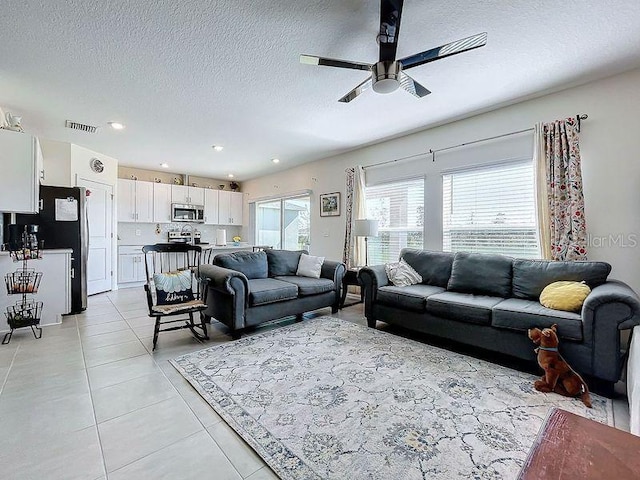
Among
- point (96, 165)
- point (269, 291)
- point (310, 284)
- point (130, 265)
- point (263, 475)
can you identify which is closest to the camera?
point (263, 475)

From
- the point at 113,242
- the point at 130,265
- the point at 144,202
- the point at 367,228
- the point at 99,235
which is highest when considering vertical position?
the point at 144,202

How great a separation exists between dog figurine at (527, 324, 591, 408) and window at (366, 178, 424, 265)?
2301 mm

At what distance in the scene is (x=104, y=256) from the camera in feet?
17.8

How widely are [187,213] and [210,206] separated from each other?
64cm

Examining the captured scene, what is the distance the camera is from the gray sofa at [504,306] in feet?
6.68

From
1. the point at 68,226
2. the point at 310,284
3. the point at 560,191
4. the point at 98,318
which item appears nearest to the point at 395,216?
the point at 310,284

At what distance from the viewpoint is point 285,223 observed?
274 inches

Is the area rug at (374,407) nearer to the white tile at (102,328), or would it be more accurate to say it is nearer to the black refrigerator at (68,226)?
the white tile at (102,328)

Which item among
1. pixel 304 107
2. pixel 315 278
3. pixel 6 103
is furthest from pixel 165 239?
pixel 304 107

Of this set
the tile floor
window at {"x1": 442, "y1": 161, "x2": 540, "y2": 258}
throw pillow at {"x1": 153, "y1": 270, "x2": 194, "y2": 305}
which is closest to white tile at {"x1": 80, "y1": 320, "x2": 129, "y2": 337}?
the tile floor

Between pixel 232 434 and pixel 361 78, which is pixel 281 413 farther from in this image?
pixel 361 78

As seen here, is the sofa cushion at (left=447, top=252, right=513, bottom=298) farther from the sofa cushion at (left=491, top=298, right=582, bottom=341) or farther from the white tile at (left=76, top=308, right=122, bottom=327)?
the white tile at (left=76, top=308, right=122, bottom=327)

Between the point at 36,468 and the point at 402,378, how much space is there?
7.14ft

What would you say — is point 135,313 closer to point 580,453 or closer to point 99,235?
point 99,235
